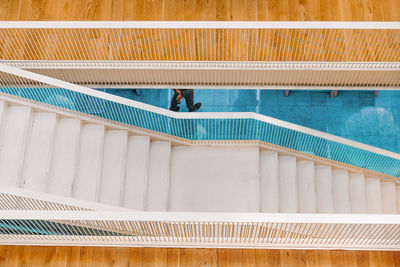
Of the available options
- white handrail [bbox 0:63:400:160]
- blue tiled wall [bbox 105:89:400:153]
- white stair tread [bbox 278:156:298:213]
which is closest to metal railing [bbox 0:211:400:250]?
white stair tread [bbox 278:156:298:213]

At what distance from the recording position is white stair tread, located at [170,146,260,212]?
7.42m

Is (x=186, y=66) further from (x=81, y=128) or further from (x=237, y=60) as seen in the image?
(x=81, y=128)

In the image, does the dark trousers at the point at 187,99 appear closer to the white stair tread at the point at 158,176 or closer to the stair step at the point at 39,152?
the white stair tread at the point at 158,176

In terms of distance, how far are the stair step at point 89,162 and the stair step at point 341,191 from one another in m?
4.20

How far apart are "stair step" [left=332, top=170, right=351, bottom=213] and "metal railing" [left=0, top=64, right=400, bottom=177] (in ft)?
0.94

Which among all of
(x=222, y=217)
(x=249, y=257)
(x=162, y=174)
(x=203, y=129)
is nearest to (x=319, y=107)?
(x=203, y=129)

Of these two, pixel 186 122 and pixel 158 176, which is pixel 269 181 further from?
pixel 158 176

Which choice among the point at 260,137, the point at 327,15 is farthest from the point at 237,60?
the point at 327,15

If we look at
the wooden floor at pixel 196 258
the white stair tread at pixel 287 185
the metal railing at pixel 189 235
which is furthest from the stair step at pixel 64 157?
the white stair tread at pixel 287 185

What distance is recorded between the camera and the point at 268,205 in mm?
7535

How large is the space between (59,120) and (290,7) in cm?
460

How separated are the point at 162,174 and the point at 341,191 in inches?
130

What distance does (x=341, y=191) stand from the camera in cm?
807

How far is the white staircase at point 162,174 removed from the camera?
22.2ft
